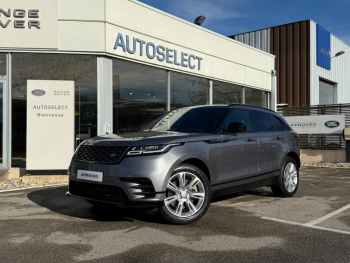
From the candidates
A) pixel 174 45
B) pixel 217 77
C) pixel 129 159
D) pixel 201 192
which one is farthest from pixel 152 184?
pixel 217 77

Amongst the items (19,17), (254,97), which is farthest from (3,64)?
(254,97)

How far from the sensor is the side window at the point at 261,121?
19.9 feet

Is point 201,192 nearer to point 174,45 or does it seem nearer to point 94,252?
point 94,252

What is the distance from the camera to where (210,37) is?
13750 mm

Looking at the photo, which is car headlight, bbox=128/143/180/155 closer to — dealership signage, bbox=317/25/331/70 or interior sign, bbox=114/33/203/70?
interior sign, bbox=114/33/203/70

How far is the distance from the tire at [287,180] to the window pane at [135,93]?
15.7 ft

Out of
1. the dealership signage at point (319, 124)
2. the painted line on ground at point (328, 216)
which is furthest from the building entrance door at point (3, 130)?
the dealership signage at point (319, 124)

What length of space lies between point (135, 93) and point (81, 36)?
2520 mm

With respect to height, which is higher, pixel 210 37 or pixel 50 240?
pixel 210 37

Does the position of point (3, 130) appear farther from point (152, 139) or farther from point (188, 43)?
point (188, 43)

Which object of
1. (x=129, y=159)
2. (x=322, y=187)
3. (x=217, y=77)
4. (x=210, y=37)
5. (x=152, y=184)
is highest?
(x=210, y=37)

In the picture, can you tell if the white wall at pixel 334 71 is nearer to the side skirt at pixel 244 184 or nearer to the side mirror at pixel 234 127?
the side skirt at pixel 244 184

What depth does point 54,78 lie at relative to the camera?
31.7 feet

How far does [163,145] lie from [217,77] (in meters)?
10.2
